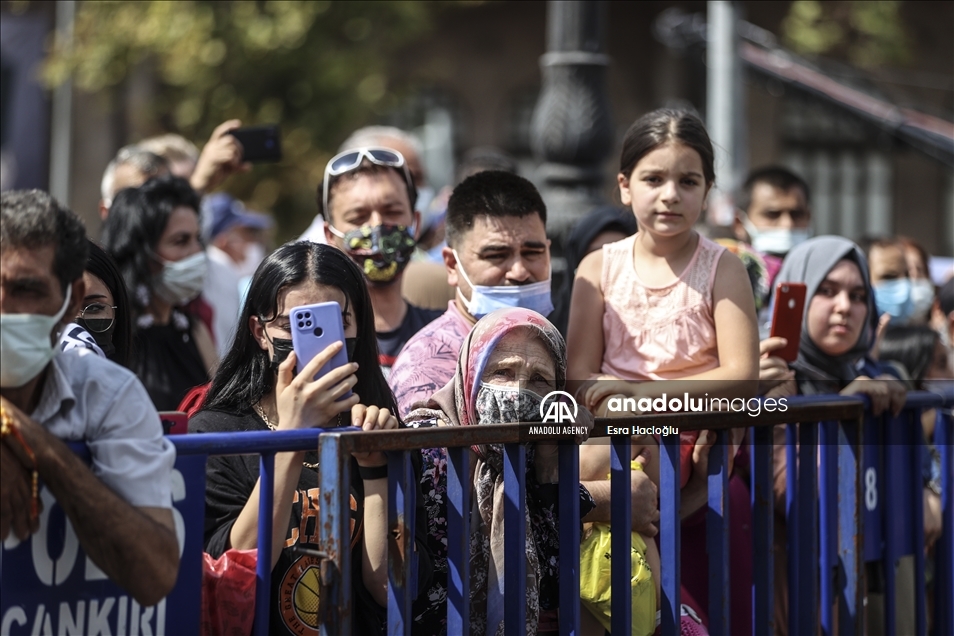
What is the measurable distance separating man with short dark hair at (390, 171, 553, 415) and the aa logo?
73 cm

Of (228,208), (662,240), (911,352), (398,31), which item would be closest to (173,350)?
(662,240)

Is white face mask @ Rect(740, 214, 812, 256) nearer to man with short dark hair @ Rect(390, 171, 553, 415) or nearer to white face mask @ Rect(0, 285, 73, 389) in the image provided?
man with short dark hair @ Rect(390, 171, 553, 415)

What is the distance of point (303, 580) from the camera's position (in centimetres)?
311

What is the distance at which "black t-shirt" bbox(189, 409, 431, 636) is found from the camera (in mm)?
3084

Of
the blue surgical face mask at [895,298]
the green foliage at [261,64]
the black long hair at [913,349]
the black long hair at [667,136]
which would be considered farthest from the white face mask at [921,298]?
the green foliage at [261,64]

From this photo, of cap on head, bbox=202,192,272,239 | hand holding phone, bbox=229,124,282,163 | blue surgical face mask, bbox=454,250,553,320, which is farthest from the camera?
cap on head, bbox=202,192,272,239

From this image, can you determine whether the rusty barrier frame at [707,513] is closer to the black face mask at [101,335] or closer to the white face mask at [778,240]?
the black face mask at [101,335]

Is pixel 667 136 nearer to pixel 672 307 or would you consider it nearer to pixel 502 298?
pixel 672 307

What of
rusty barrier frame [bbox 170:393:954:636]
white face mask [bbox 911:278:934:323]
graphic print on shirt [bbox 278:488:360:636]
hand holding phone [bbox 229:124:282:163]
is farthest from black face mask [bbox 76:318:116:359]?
white face mask [bbox 911:278:934:323]

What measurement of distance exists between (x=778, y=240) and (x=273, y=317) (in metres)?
3.70

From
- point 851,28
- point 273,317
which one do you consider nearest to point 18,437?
point 273,317

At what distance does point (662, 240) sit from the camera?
418 cm

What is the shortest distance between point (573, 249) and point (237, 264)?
5477mm

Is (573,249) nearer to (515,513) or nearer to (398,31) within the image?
(515,513)
